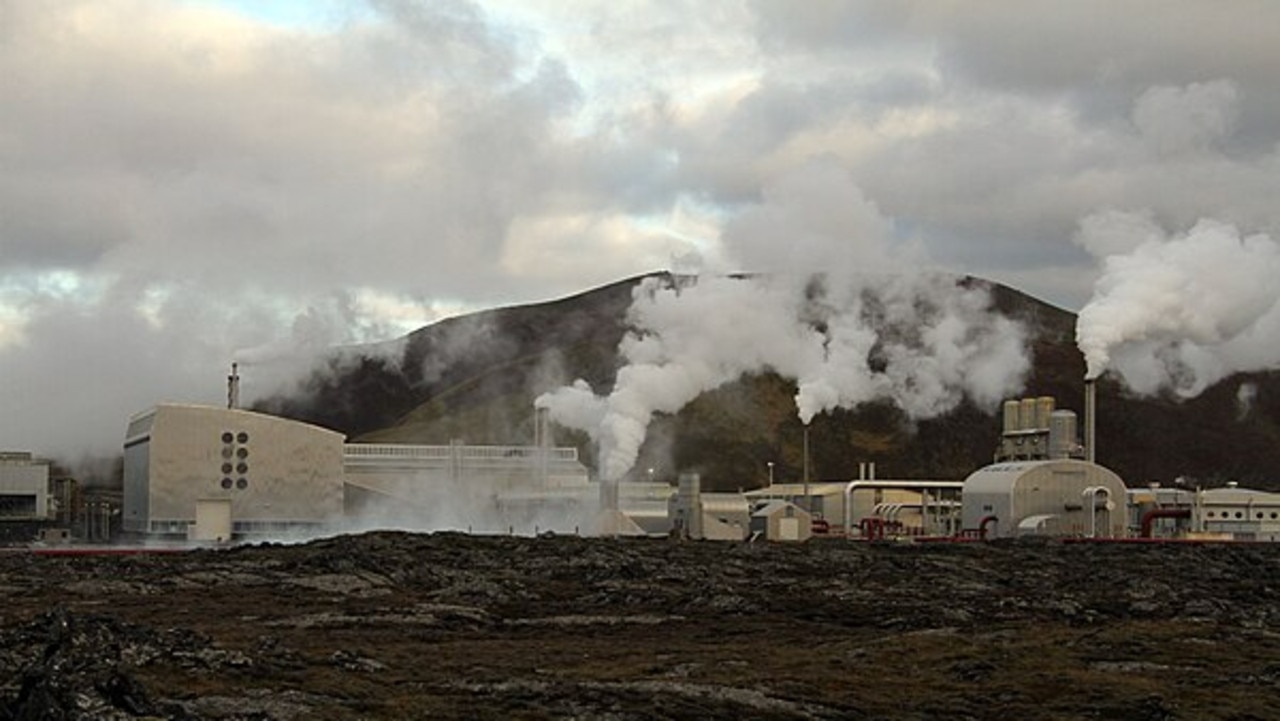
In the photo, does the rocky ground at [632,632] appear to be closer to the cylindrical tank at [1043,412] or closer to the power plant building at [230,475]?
the power plant building at [230,475]

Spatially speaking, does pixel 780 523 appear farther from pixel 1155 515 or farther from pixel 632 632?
pixel 632 632

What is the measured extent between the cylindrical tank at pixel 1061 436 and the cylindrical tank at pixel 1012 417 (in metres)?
10.7

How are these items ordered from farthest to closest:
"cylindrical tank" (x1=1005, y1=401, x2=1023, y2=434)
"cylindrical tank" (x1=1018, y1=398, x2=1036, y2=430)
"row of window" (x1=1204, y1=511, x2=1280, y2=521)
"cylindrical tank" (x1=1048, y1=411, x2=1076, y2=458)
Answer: "cylindrical tank" (x1=1005, y1=401, x2=1023, y2=434) < "cylindrical tank" (x1=1018, y1=398, x2=1036, y2=430) < "row of window" (x1=1204, y1=511, x2=1280, y2=521) < "cylindrical tank" (x1=1048, y1=411, x2=1076, y2=458)

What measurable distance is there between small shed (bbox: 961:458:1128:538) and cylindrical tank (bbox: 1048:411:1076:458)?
32.1ft

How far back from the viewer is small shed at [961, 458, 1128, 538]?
3701 inches

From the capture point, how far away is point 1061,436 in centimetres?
10719

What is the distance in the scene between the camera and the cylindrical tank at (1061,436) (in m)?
107

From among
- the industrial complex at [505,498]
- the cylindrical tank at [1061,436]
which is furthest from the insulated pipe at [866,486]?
the cylindrical tank at [1061,436]

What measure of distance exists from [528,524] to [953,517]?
96.9ft

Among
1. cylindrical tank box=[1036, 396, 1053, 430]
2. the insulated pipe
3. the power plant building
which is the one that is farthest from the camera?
cylindrical tank box=[1036, 396, 1053, 430]

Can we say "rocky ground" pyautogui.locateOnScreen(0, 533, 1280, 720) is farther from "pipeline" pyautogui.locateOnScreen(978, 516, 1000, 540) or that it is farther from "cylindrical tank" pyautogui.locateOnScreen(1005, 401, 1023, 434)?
"cylindrical tank" pyautogui.locateOnScreen(1005, 401, 1023, 434)

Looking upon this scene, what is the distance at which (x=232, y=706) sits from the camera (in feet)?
88.7

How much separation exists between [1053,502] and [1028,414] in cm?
2512

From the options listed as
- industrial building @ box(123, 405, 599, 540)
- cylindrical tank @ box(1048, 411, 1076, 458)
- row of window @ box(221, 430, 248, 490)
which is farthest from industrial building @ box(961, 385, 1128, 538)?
row of window @ box(221, 430, 248, 490)
